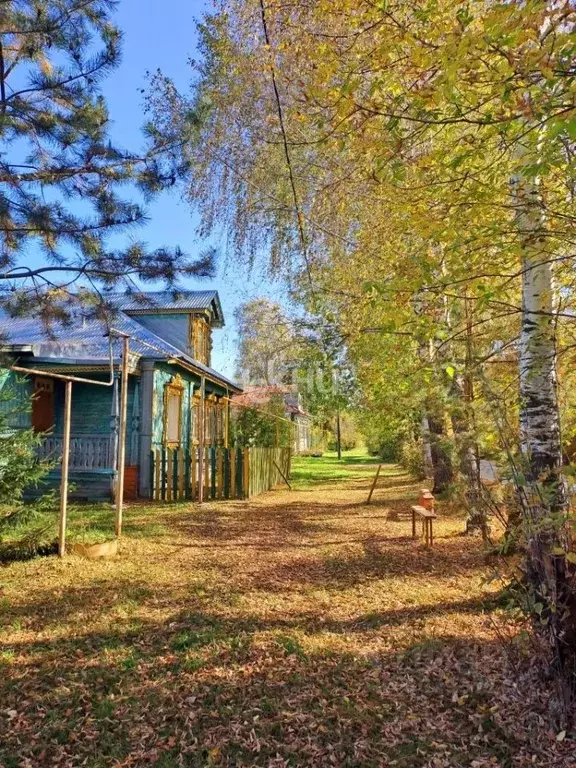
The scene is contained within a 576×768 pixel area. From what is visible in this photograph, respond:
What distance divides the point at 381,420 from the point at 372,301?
35.0 ft

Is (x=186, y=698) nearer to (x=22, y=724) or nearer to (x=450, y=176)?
(x=22, y=724)

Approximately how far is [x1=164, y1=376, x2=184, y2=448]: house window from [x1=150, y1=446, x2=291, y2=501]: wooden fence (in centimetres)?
216

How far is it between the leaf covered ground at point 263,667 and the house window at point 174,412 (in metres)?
8.16

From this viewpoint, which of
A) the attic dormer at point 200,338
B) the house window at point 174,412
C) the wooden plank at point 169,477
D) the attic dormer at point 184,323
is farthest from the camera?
the attic dormer at point 200,338

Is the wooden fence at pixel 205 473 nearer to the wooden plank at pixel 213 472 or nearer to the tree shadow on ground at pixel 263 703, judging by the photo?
the wooden plank at pixel 213 472

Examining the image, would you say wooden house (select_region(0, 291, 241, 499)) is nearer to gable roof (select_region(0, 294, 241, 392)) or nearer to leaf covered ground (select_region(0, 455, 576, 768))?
gable roof (select_region(0, 294, 241, 392))

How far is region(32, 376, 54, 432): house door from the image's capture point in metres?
12.7

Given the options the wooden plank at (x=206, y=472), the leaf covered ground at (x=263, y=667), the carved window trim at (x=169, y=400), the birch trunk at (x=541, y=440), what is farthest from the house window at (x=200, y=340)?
the birch trunk at (x=541, y=440)

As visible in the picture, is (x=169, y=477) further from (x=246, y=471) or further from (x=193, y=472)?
(x=246, y=471)

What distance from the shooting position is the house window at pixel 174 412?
1489 cm

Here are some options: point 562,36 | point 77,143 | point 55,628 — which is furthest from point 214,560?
point 562,36

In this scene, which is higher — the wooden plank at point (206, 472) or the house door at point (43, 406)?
the house door at point (43, 406)

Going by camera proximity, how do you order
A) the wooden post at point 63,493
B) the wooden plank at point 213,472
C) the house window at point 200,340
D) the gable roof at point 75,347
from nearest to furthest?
the wooden post at point 63,493, the gable roof at point 75,347, the wooden plank at point 213,472, the house window at point 200,340

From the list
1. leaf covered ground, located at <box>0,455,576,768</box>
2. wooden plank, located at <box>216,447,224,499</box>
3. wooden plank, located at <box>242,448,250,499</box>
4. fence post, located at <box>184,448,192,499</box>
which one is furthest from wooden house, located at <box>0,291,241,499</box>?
leaf covered ground, located at <box>0,455,576,768</box>
